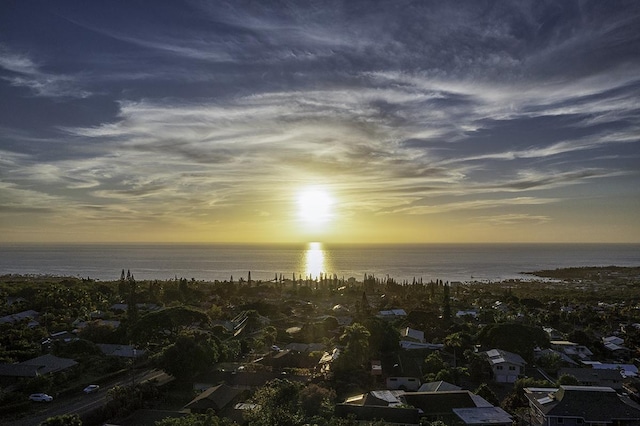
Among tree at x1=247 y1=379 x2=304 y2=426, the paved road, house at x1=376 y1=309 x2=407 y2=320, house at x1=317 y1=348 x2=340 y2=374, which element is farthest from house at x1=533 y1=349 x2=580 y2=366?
the paved road

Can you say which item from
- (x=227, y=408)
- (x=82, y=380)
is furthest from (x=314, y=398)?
(x=82, y=380)

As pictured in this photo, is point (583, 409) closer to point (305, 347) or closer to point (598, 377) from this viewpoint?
point (598, 377)

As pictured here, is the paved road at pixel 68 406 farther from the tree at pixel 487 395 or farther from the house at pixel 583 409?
the house at pixel 583 409

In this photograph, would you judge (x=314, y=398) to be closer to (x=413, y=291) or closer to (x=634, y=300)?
(x=413, y=291)

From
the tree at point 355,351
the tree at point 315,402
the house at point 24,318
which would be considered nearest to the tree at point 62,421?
the tree at point 315,402

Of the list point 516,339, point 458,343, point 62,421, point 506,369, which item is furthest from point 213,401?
point 516,339
